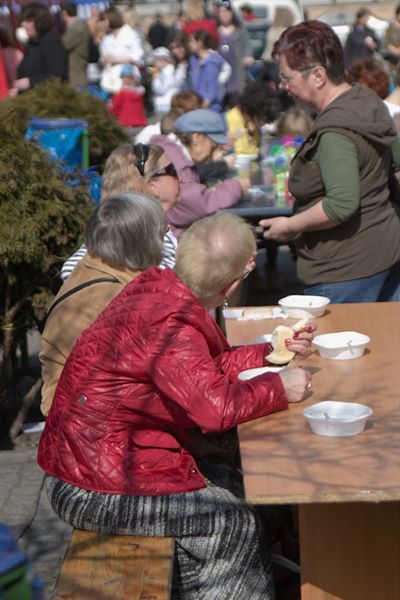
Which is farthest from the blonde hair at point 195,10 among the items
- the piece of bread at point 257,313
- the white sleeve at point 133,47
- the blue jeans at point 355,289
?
the piece of bread at point 257,313

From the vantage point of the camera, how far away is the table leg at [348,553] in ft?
10.8

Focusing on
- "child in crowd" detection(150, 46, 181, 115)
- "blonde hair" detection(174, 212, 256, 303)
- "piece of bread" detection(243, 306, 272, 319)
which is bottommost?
"child in crowd" detection(150, 46, 181, 115)

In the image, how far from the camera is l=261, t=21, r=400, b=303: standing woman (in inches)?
174

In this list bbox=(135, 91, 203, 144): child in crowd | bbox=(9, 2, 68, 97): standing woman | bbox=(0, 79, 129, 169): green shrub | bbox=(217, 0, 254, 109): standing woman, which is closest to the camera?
bbox=(135, 91, 203, 144): child in crowd

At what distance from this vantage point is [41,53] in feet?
38.4

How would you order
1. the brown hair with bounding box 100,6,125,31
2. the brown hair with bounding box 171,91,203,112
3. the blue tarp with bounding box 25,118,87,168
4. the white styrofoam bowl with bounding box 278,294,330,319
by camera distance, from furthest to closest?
the brown hair with bounding box 100,6,125,31 → the brown hair with bounding box 171,91,203,112 → the blue tarp with bounding box 25,118,87,168 → the white styrofoam bowl with bounding box 278,294,330,319

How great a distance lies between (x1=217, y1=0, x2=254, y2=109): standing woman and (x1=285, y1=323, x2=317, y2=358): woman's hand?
480 inches

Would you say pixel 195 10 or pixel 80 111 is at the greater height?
pixel 80 111

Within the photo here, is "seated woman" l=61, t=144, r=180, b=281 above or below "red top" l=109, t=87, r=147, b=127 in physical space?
above

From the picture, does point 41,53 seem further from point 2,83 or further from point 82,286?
point 82,286

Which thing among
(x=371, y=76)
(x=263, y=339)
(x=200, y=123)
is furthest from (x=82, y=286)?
(x=371, y=76)

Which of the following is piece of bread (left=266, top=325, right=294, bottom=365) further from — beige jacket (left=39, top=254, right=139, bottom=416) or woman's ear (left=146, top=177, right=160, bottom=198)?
woman's ear (left=146, top=177, right=160, bottom=198)

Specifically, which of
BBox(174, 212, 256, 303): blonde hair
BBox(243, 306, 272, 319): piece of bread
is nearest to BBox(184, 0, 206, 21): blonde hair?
BBox(243, 306, 272, 319): piece of bread

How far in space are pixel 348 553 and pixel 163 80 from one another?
1636cm
